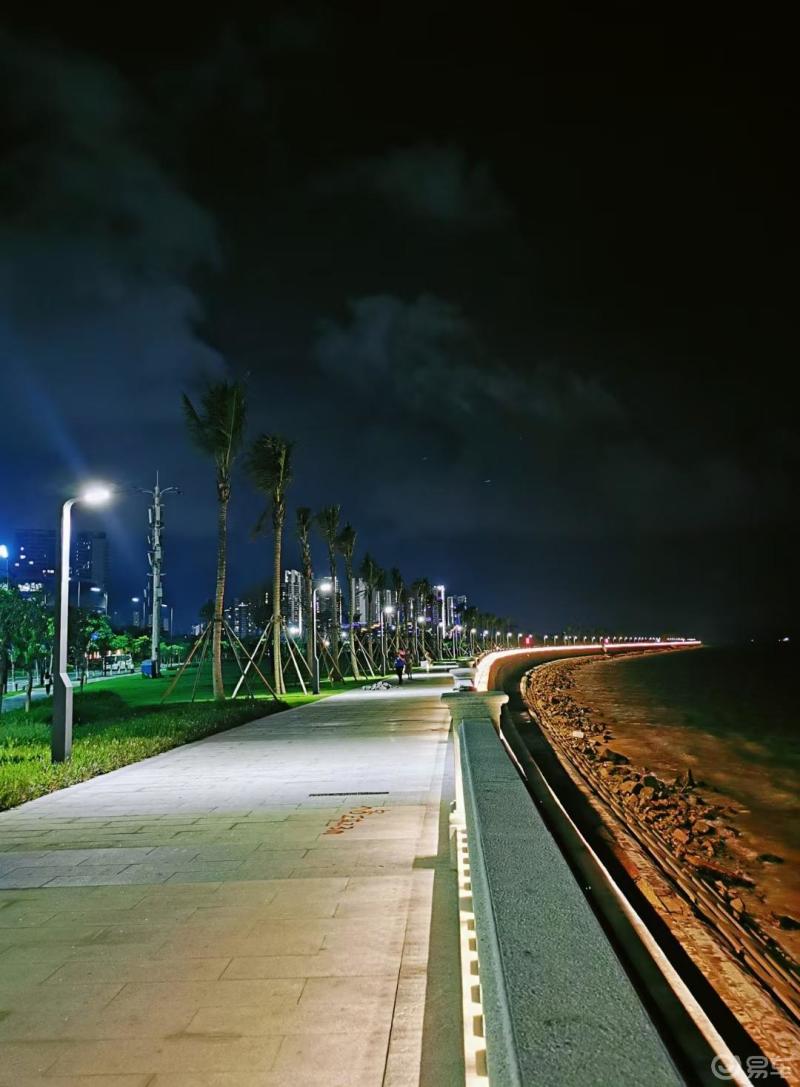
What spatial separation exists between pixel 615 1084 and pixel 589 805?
39.0 ft

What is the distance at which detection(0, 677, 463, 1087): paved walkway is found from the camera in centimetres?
338

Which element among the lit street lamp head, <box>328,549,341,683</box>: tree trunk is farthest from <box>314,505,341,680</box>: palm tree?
the lit street lamp head

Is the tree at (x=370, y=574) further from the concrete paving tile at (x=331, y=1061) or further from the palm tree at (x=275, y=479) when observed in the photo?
the concrete paving tile at (x=331, y=1061)

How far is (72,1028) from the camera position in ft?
12.1

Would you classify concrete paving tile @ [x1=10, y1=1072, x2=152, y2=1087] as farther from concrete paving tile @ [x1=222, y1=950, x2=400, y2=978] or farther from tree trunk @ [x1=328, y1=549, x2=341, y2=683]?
tree trunk @ [x1=328, y1=549, x2=341, y2=683]

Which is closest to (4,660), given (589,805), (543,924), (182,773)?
(182,773)

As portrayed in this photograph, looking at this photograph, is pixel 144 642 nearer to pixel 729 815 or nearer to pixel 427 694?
pixel 427 694

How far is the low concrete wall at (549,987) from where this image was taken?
185cm

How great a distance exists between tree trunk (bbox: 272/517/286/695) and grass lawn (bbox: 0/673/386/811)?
1.21m

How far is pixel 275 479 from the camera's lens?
90.4 feet

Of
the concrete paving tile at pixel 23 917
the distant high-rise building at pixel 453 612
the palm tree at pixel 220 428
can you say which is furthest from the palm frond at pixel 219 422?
the distant high-rise building at pixel 453 612

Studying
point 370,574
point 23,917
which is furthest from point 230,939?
point 370,574

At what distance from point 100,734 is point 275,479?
13671mm

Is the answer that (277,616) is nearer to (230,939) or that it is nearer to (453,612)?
(230,939)
